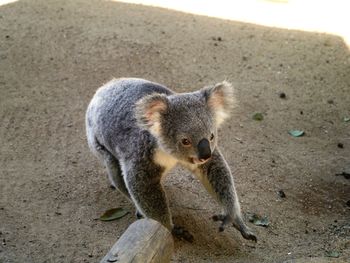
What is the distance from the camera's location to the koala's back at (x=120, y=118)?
3453 mm

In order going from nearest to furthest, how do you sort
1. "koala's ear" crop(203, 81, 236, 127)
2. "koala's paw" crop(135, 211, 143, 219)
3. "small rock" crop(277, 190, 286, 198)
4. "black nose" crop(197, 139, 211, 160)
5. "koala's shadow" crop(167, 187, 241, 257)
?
"black nose" crop(197, 139, 211, 160)
"koala's ear" crop(203, 81, 236, 127)
"koala's shadow" crop(167, 187, 241, 257)
"koala's paw" crop(135, 211, 143, 219)
"small rock" crop(277, 190, 286, 198)

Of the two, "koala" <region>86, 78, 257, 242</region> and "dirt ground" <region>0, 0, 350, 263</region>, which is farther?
"dirt ground" <region>0, 0, 350, 263</region>

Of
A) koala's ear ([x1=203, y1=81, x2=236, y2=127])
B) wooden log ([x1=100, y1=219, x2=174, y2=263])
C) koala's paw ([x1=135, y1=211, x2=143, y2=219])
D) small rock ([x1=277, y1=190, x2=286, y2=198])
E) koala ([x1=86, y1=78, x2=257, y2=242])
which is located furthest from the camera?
small rock ([x1=277, y1=190, x2=286, y2=198])

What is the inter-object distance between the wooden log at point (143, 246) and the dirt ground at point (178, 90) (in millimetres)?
838

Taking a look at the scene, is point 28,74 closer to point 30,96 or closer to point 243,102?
point 30,96

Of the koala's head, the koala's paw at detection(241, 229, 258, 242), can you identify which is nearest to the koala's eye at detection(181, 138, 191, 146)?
the koala's head

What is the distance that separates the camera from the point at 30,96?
5223 millimetres

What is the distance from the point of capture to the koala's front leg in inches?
132

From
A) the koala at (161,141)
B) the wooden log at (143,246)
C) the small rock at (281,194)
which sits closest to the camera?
the wooden log at (143,246)

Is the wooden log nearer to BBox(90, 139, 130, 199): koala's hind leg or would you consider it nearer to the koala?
the koala

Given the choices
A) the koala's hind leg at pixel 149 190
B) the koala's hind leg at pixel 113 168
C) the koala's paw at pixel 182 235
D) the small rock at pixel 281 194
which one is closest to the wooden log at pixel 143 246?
the koala's hind leg at pixel 149 190

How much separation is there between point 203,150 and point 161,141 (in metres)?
0.36

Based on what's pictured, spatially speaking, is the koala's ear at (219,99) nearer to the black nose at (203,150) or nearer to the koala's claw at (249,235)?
the black nose at (203,150)

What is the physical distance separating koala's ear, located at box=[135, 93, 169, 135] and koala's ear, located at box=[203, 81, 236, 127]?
0.28m
